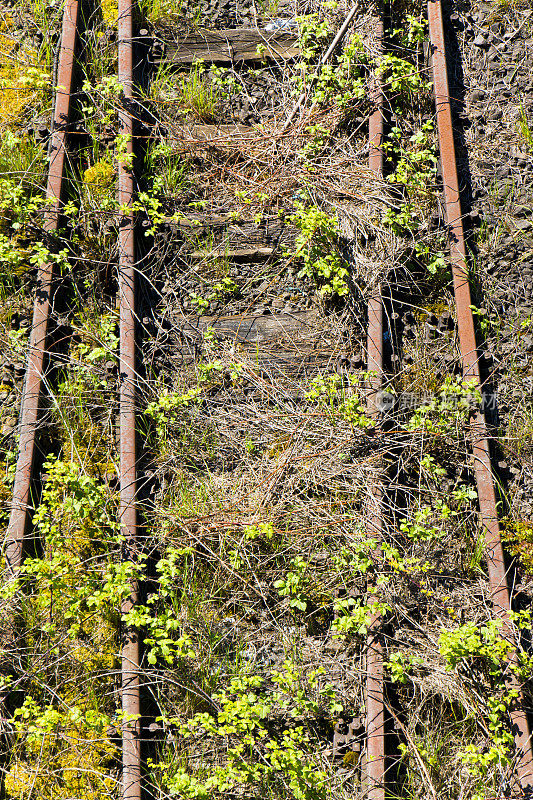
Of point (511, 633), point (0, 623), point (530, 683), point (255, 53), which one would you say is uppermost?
point (255, 53)

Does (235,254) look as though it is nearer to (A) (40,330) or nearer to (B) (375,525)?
(A) (40,330)

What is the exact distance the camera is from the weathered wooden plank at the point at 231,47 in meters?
4.70

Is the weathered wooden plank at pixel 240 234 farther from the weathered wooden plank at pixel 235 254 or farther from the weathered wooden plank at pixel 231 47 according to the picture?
the weathered wooden plank at pixel 231 47

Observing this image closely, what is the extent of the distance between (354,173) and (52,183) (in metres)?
2.08

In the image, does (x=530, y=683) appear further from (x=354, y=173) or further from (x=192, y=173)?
(x=192, y=173)

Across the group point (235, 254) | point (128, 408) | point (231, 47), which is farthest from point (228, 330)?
point (231, 47)

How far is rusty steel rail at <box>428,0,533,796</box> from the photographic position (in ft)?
11.6

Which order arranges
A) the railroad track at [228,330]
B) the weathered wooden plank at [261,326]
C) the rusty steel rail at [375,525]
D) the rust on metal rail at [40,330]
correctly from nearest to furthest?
1. the rusty steel rail at [375,525]
2. the railroad track at [228,330]
3. the rust on metal rail at [40,330]
4. the weathered wooden plank at [261,326]

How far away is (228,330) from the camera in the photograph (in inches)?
169

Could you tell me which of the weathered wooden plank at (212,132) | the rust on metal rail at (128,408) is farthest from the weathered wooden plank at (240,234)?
the weathered wooden plank at (212,132)

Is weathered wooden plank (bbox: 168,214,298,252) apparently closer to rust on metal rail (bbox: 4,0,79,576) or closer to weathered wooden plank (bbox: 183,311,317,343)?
weathered wooden plank (bbox: 183,311,317,343)

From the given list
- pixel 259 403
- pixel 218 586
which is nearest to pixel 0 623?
pixel 218 586

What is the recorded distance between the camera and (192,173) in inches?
177

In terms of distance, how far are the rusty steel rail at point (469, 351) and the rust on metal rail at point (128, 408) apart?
215cm
